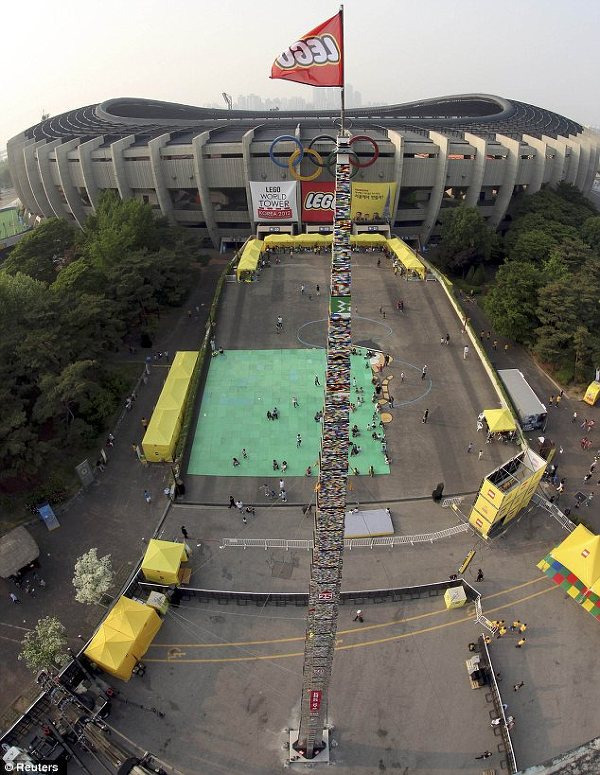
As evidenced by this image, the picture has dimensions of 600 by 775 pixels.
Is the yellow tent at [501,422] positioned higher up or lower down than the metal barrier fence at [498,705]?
higher up

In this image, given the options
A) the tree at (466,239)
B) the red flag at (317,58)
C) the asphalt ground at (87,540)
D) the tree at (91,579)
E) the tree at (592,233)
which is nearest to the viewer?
the red flag at (317,58)

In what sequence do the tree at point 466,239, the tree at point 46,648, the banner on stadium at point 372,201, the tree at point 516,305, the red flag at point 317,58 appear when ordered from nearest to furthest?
1. the red flag at point 317,58
2. the tree at point 46,648
3. the tree at point 516,305
4. the tree at point 466,239
5. the banner on stadium at point 372,201

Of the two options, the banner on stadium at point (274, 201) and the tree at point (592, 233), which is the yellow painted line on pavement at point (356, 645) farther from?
the banner on stadium at point (274, 201)

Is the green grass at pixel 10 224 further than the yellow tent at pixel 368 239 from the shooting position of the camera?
Yes

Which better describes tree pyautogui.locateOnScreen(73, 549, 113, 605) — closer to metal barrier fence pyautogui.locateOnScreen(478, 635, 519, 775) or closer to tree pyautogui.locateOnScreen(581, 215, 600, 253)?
metal barrier fence pyautogui.locateOnScreen(478, 635, 519, 775)

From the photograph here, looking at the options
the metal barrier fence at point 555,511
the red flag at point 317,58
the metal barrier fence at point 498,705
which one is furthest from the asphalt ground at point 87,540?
the red flag at point 317,58

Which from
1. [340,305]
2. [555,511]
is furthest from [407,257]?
[340,305]

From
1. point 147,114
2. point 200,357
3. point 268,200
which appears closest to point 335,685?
point 200,357
